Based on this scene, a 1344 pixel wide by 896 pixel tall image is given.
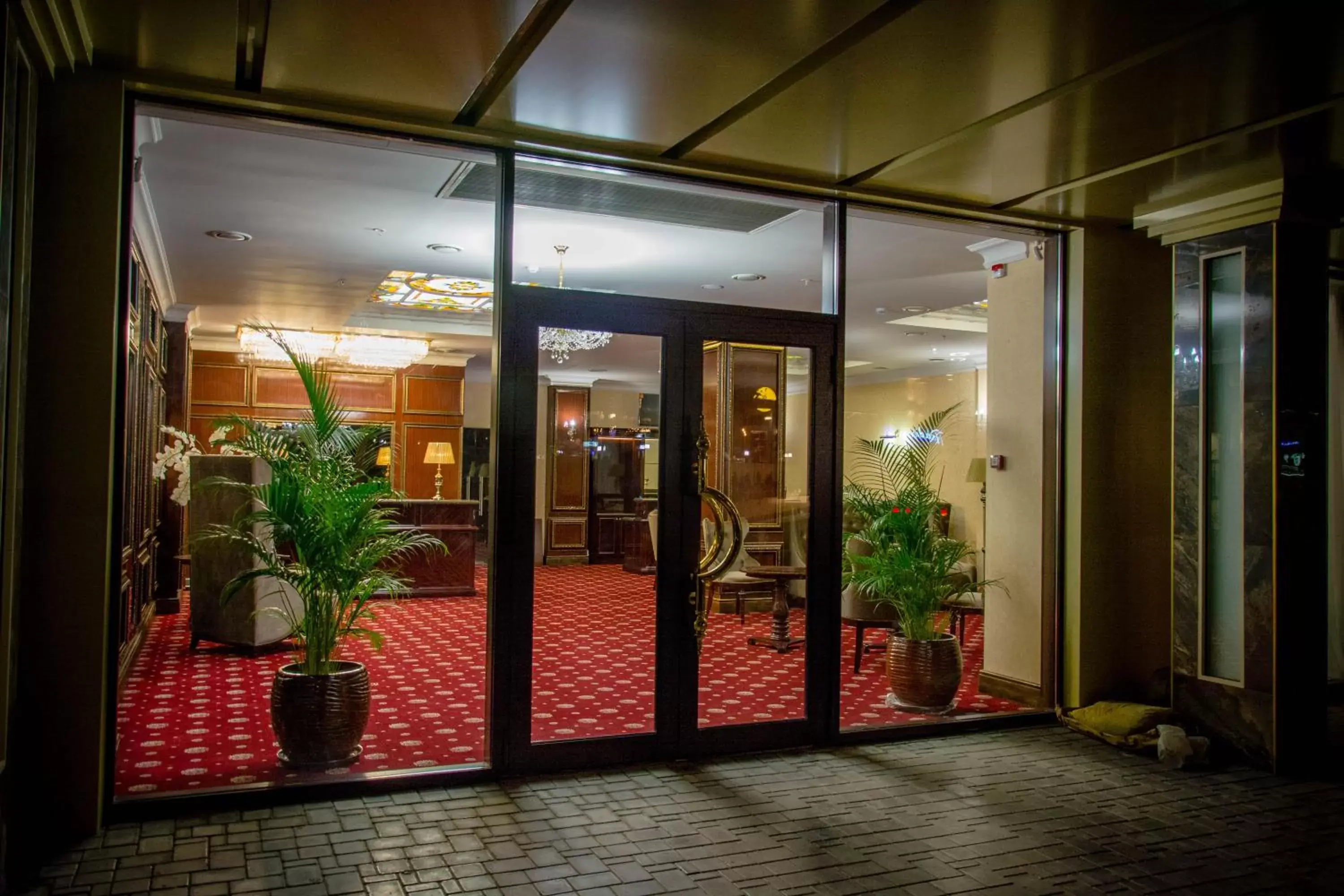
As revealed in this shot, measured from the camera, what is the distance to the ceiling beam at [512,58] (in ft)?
10.9

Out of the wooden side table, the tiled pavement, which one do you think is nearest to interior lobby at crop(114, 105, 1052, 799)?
the wooden side table

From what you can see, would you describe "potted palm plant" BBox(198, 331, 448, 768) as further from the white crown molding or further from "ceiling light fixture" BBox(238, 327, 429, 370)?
"ceiling light fixture" BBox(238, 327, 429, 370)

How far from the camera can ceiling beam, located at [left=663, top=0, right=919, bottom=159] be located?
10.9 feet

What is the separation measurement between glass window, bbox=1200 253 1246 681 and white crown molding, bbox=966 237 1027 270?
1.19m

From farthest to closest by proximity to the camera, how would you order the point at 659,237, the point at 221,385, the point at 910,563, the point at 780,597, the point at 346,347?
the point at 221,385 < the point at 346,347 < the point at 659,237 < the point at 910,563 < the point at 780,597

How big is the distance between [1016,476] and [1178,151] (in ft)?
7.40

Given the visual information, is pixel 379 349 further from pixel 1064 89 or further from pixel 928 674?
pixel 1064 89

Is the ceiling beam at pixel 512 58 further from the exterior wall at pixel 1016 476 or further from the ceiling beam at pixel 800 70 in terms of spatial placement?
the exterior wall at pixel 1016 476

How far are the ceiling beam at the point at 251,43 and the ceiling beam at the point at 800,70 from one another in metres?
1.75

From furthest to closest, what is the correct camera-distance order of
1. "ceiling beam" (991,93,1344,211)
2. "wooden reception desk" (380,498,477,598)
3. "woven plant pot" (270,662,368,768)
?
"wooden reception desk" (380,498,477,598)
"woven plant pot" (270,662,368,768)
"ceiling beam" (991,93,1344,211)

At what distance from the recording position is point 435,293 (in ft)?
31.3

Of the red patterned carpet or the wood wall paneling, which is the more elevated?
the wood wall paneling

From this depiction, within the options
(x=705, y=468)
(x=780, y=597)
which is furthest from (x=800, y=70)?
(x=780, y=597)

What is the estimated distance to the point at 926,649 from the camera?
19.2ft
